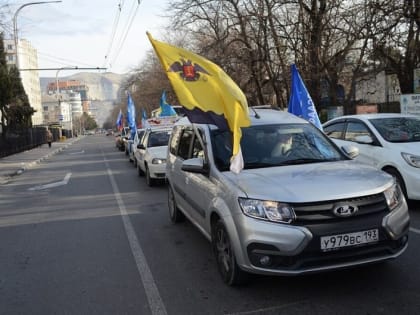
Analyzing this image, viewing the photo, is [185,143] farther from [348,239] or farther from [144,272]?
[348,239]

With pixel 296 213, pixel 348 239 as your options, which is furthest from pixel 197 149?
pixel 348 239

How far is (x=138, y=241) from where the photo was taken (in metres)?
6.84


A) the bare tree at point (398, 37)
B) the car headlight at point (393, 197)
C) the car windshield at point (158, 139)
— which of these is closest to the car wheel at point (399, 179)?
the car headlight at point (393, 197)

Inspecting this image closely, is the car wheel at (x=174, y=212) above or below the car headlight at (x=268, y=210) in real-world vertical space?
below

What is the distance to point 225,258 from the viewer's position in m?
4.81

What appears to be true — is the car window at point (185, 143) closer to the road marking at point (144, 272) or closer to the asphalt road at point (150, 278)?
the asphalt road at point (150, 278)

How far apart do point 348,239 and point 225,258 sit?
1.29 meters

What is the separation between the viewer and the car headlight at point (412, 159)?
24.7ft

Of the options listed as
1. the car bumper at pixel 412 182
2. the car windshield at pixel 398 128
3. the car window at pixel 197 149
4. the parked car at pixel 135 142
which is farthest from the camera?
the parked car at pixel 135 142

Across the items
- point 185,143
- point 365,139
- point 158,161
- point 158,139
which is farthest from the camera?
point 158,139

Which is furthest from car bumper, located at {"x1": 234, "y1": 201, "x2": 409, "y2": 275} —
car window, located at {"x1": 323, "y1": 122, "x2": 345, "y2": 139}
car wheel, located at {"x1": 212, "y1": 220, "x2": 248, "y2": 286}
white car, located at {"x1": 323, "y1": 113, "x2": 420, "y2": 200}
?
car window, located at {"x1": 323, "y1": 122, "x2": 345, "y2": 139}

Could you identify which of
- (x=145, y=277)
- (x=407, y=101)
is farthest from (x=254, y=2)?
(x=145, y=277)

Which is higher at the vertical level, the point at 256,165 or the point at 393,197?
the point at 256,165

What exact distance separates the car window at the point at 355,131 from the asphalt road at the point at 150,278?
163 cm
